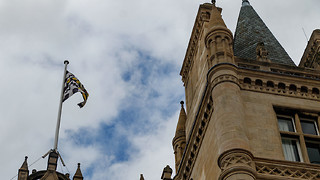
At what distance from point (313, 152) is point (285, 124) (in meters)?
1.70

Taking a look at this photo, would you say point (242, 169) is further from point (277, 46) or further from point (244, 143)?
point (277, 46)

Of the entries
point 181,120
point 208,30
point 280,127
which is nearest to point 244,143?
point 280,127

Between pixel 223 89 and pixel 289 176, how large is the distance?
4719 mm

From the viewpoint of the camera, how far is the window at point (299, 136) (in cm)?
2672

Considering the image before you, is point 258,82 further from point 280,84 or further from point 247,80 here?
point 280,84

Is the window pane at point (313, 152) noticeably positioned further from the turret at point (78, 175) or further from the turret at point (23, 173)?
the turret at point (23, 173)

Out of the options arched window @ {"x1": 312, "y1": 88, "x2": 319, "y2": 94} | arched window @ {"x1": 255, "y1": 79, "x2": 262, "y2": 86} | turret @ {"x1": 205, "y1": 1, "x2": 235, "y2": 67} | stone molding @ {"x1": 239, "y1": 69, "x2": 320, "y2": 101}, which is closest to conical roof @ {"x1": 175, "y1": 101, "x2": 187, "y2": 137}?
turret @ {"x1": 205, "y1": 1, "x2": 235, "y2": 67}

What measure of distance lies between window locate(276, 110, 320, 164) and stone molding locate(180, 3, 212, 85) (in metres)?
8.73

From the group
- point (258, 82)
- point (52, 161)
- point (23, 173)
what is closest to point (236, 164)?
point (258, 82)

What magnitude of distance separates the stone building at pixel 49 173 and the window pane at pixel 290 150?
848cm

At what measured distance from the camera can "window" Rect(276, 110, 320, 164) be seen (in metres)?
26.7

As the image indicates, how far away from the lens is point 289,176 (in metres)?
25.1

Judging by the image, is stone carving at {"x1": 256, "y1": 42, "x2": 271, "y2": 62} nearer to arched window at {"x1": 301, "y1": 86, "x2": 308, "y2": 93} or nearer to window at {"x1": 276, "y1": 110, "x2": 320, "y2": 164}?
arched window at {"x1": 301, "y1": 86, "x2": 308, "y2": 93}

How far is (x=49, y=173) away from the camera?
28.5m
